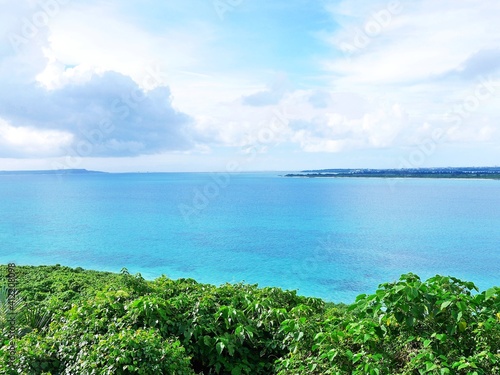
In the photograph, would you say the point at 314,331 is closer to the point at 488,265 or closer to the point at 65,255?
the point at 488,265

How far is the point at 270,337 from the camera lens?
4.90 metres

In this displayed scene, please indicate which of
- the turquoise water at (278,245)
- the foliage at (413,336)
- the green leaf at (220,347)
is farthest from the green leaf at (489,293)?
the turquoise water at (278,245)

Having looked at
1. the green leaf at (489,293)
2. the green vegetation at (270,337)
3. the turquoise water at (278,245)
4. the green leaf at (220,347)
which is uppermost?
the green leaf at (489,293)

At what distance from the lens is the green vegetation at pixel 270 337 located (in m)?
3.57

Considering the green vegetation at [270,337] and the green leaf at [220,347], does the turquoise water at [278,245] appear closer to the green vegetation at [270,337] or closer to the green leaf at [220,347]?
the green vegetation at [270,337]

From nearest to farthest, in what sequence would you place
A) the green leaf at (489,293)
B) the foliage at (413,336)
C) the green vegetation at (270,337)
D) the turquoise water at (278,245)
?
1. the foliage at (413,336)
2. the green vegetation at (270,337)
3. the green leaf at (489,293)
4. the turquoise water at (278,245)

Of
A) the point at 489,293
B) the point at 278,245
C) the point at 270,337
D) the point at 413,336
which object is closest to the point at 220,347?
the point at 270,337

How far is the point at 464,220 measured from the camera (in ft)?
162

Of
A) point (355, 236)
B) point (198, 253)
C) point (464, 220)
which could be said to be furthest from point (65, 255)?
point (464, 220)

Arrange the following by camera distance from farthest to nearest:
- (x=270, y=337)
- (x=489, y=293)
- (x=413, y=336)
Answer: (x=270, y=337) < (x=489, y=293) < (x=413, y=336)

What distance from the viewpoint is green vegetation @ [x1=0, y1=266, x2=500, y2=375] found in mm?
3568

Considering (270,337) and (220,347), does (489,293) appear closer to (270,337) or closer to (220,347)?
(270,337)

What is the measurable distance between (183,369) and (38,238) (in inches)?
1584

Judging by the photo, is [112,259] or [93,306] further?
[112,259]
